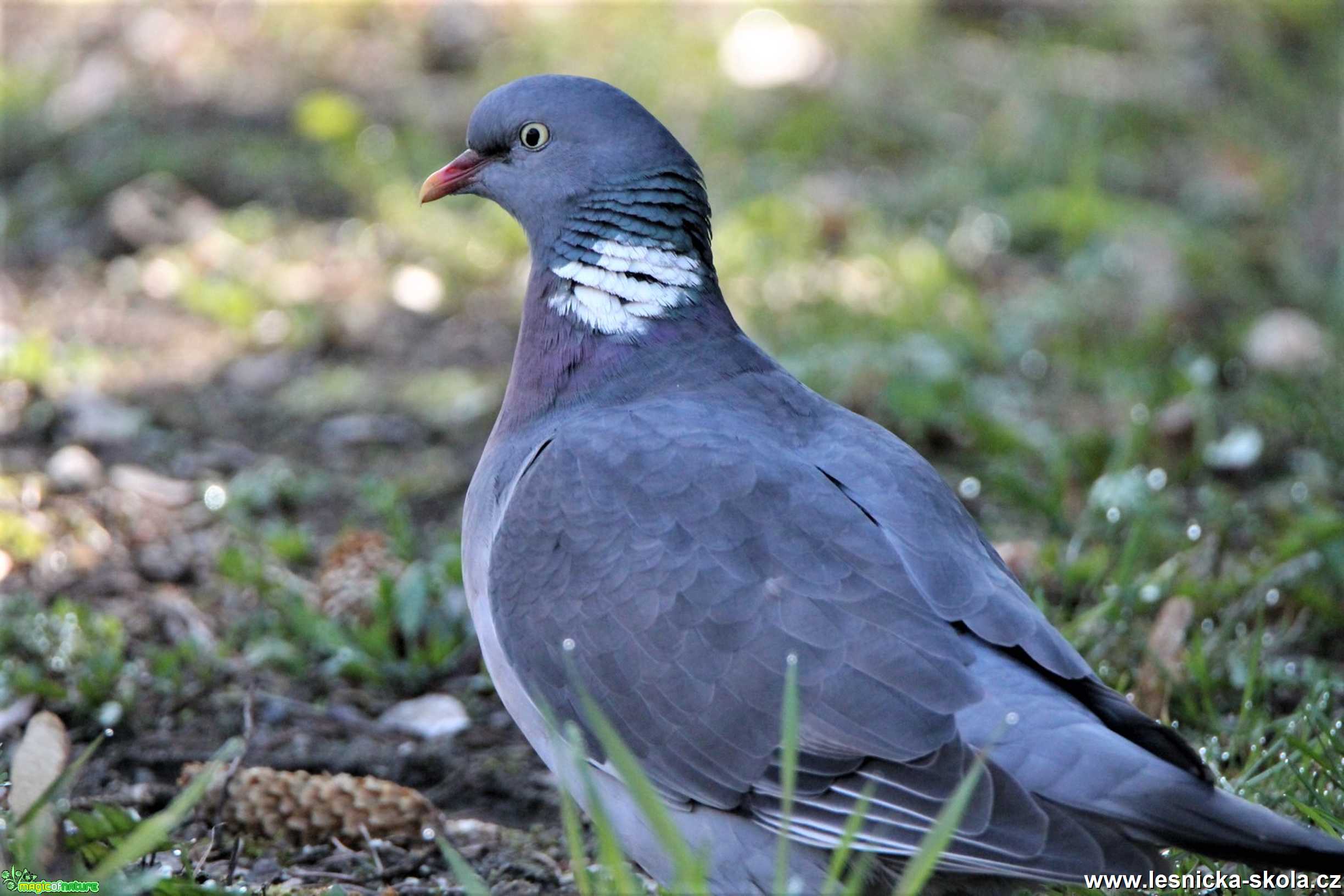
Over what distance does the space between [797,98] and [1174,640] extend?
447cm

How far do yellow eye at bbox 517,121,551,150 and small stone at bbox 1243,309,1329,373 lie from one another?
2.81 meters

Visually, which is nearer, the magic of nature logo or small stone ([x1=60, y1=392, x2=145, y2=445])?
the magic of nature logo

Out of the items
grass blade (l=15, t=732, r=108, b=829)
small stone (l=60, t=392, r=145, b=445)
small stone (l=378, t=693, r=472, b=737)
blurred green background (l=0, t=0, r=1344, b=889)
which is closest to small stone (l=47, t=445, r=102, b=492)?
blurred green background (l=0, t=0, r=1344, b=889)

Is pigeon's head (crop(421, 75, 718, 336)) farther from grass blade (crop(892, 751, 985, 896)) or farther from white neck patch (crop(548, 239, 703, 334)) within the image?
grass blade (crop(892, 751, 985, 896))

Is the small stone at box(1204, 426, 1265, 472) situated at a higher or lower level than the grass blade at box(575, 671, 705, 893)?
higher

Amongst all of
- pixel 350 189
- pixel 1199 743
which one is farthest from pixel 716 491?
pixel 350 189

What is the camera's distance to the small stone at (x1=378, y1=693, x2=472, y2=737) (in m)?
3.57

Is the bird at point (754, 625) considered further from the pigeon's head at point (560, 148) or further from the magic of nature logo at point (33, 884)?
the magic of nature logo at point (33, 884)

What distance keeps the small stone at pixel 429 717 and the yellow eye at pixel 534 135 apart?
1.35 m

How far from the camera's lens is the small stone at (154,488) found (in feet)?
14.7

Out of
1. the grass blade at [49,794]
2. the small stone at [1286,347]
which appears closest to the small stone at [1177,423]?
the small stone at [1286,347]

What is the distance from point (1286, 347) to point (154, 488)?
372 centimetres

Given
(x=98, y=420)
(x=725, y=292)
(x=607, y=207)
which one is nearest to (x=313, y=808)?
(x=607, y=207)

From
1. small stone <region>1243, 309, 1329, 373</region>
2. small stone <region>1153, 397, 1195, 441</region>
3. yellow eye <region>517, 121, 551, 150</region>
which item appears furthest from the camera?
small stone <region>1243, 309, 1329, 373</region>
